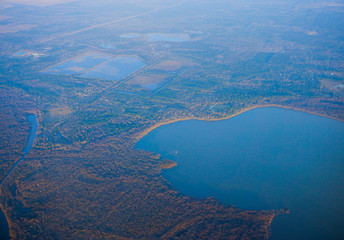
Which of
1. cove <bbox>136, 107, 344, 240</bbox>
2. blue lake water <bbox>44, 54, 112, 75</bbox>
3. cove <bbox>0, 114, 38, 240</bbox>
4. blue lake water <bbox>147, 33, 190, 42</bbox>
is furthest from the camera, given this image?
blue lake water <bbox>147, 33, 190, 42</bbox>

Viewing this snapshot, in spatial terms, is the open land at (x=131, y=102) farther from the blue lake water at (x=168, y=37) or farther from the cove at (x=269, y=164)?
the blue lake water at (x=168, y=37)

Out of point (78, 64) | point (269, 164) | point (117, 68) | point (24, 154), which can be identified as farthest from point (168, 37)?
point (269, 164)

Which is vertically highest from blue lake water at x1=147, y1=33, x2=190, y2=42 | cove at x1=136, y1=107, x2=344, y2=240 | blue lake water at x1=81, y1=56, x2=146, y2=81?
blue lake water at x1=147, y1=33, x2=190, y2=42

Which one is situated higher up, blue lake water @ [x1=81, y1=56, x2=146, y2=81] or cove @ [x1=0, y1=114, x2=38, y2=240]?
blue lake water @ [x1=81, y1=56, x2=146, y2=81]

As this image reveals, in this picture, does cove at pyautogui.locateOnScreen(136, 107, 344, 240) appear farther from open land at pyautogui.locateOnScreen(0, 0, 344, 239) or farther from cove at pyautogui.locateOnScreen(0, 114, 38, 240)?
cove at pyautogui.locateOnScreen(0, 114, 38, 240)

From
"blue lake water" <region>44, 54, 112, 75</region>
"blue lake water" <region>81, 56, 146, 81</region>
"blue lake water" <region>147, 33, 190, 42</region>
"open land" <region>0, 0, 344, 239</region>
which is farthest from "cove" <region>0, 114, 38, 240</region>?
"blue lake water" <region>147, 33, 190, 42</region>

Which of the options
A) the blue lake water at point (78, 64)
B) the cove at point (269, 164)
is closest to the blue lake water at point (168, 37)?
the blue lake water at point (78, 64)

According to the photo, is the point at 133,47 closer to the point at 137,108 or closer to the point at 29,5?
the point at 137,108
